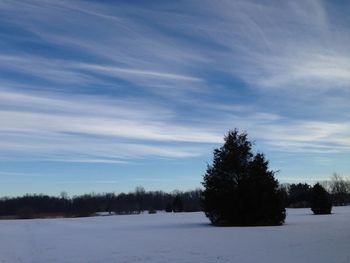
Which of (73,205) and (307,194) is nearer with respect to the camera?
(307,194)

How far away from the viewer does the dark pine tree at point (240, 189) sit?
39.9 metres

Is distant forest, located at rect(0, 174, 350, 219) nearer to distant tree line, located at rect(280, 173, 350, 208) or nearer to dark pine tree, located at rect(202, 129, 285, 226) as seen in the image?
distant tree line, located at rect(280, 173, 350, 208)

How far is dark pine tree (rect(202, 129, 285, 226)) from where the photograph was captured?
39.9 m

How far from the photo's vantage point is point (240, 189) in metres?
40.8

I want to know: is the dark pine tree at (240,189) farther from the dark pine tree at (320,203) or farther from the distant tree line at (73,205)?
the distant tree line at (73,205)

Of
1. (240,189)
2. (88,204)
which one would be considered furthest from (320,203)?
(88,204)

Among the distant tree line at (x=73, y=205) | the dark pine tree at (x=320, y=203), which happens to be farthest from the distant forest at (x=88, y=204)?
the dark pine tree at (x=320, y=203)

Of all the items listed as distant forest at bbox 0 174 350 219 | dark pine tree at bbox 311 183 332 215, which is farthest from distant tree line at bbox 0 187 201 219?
dark pine tree at bbox 311 183 332 215

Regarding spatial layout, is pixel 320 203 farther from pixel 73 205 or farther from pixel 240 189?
pixel 73 205

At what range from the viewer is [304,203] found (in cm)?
10381

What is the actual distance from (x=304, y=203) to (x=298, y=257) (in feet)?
300

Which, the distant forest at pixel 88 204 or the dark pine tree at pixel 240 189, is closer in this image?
the dark pine tree at pixel 240 189

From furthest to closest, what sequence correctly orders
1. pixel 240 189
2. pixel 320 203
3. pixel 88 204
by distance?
pixel 88 204 < pixel 320 203 < pixel 240 189

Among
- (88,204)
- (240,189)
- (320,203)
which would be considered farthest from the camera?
(88,204)
